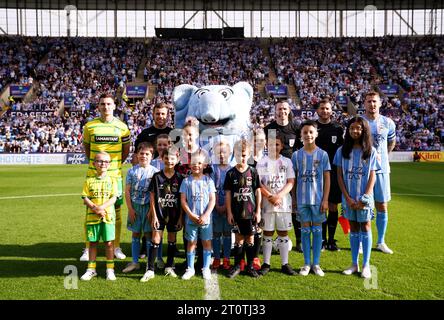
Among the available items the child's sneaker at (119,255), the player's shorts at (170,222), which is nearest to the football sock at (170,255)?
the player's shorts at (170,222)

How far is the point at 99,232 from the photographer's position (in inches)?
193

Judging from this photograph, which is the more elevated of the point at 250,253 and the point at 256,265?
the point at 250,253

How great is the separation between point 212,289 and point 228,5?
130 feet

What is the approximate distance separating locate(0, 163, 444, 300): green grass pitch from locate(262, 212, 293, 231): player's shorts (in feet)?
1.78

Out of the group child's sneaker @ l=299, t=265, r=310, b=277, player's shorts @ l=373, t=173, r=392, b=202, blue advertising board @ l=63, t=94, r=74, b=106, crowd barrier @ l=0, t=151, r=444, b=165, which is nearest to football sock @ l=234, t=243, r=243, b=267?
child's sneaker @ l=299, t=265, r=310, b=277

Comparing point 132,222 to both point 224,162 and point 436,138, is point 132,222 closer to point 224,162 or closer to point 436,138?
point 224,162

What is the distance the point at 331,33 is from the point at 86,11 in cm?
2497

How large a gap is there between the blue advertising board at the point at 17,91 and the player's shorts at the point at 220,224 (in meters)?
30.3

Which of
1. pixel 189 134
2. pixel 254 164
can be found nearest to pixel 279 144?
pixel 254 164

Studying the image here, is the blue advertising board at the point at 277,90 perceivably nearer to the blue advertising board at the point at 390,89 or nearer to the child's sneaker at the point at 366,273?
the blue advertising board at the point at 390,89

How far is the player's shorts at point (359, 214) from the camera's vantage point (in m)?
4.88

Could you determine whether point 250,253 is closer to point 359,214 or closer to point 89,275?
point 359,214

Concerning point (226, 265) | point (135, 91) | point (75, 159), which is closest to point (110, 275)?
point (226, 265)

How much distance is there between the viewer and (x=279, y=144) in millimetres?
5098
